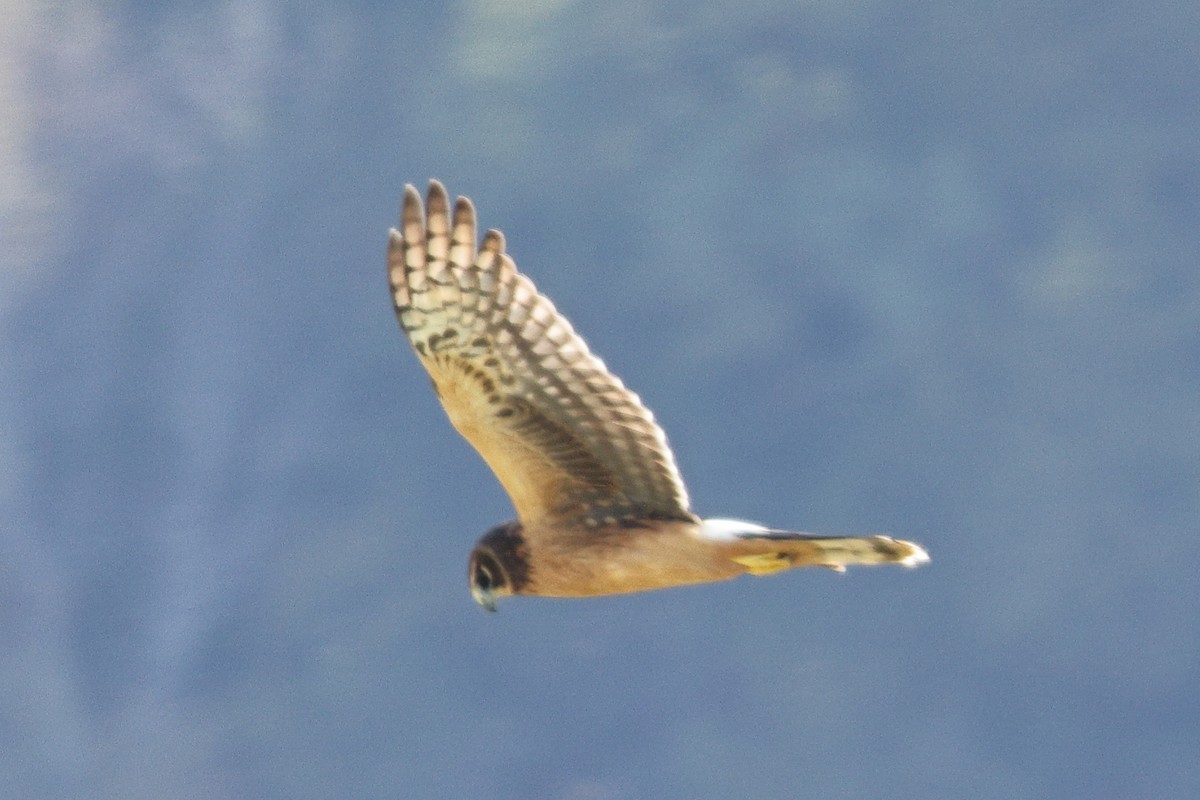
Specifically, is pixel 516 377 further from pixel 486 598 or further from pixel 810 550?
pixel 810 550

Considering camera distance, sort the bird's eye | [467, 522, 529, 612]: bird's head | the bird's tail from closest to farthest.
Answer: the bird's tail
[467, 522, 529, 612]: bird's head
the bird's eye

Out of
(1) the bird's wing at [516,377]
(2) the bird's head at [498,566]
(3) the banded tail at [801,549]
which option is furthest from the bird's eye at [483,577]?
(3) the banded tail at [801,549]

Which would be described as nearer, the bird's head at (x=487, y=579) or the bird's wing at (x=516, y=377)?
the bird's wing at (x=516, y=377)

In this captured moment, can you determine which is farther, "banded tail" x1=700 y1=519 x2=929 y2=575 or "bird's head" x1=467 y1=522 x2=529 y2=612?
"bird's head" x1=467 y1=522 x2=529 y2=612

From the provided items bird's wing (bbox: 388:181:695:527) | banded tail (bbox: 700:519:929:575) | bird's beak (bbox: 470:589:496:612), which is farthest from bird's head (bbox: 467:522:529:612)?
banded tail (bbox: 700:519:929:575)

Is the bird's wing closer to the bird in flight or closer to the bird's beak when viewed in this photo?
the bird in flight

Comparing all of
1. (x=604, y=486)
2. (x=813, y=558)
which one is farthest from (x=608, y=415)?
(x=813, y=558)

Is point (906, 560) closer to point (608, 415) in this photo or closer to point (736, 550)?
point (736, 550)

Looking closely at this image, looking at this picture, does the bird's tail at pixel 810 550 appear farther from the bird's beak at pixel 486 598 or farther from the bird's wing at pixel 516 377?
the bird's beak at pixel 486 598
